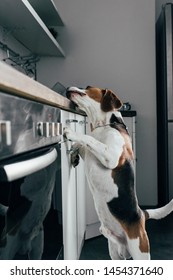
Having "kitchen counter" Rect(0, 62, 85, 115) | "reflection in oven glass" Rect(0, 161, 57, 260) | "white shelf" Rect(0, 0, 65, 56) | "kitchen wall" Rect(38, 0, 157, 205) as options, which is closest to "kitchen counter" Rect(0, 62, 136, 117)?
"kitchen counter" Rect(0, 62, 85, 115)

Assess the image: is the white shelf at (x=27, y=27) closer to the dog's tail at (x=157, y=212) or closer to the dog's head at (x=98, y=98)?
the dog's head at (x=98, y=98)

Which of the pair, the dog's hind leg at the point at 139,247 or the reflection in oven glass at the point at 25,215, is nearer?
the reflection in oven glass at the point at 25,215

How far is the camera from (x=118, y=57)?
1.47 metres

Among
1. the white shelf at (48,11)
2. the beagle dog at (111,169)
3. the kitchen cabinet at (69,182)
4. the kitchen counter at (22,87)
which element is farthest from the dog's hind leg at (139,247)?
the white shelf at (48,11)

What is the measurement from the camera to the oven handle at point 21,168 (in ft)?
1.08

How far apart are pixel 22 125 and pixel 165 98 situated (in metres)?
1.23

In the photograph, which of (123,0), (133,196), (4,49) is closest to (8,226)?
(133,196)

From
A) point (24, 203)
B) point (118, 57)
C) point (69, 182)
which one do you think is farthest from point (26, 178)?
point (118, 57)

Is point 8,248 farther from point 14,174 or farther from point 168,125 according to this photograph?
point 168,125

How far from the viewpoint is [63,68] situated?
1513 millimetres

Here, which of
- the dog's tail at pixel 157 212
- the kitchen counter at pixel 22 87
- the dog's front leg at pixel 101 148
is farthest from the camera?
the dog's tail at pixel 157 212

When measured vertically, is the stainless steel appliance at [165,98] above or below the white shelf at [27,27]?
below

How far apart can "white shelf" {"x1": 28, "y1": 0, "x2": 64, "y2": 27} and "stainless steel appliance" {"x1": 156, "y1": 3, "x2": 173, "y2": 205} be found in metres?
0.52

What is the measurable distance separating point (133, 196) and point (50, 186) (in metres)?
0.23
